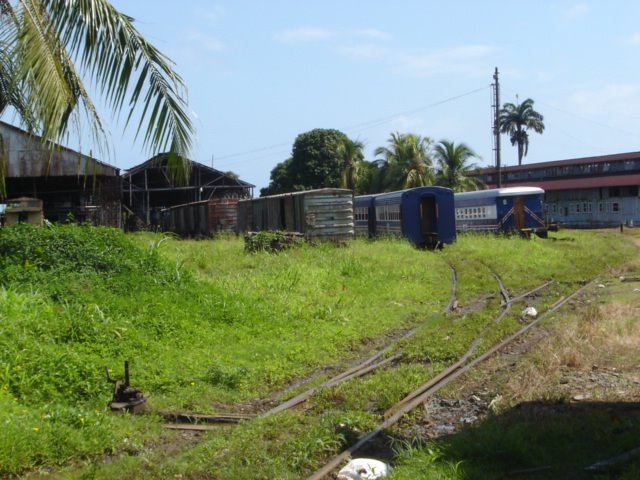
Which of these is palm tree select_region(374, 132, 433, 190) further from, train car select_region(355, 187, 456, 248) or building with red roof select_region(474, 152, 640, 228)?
train car select_region(355, 187, 456, 248)

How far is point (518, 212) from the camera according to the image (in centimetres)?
3341

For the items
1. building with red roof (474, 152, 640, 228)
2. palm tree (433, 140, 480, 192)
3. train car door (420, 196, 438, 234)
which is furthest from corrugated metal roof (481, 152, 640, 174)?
train car door (420, 196, 438, 234)

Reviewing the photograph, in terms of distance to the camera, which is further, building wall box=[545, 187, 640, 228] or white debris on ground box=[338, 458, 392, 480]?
building wall box=[545, 187, 640, 228]

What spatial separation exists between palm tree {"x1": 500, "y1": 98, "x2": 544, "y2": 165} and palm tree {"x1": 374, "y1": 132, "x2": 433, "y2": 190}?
34.1 meters

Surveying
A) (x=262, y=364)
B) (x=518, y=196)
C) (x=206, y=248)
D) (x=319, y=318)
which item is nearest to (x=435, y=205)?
(x=518, y=196)

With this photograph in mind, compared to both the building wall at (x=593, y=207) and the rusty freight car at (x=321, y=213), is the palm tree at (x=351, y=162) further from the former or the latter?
the rusty freight car at (x=321, y=213)

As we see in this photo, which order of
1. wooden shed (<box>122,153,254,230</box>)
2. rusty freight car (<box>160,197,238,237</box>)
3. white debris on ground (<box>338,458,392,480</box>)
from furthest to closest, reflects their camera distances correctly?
1. wooden shed (<box>122,153,254,230</box>)
2. rusty freight car (<box>160,197,238,237</box>)
3. white debris on ground (<box>338,458,392,480</box>)

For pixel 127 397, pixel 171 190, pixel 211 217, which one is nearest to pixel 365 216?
pixel 211 217

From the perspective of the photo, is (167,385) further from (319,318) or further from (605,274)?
(605,274)

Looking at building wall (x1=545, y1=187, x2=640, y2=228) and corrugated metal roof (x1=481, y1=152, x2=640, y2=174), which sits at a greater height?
corrugated metal roof (x1=481, y1=152, x2=640, y2=174)

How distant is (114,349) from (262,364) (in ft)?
6.21

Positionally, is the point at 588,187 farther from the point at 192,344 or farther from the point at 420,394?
the point at 420,394

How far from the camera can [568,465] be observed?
5105 millimetres

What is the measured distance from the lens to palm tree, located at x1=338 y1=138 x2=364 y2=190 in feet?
173
